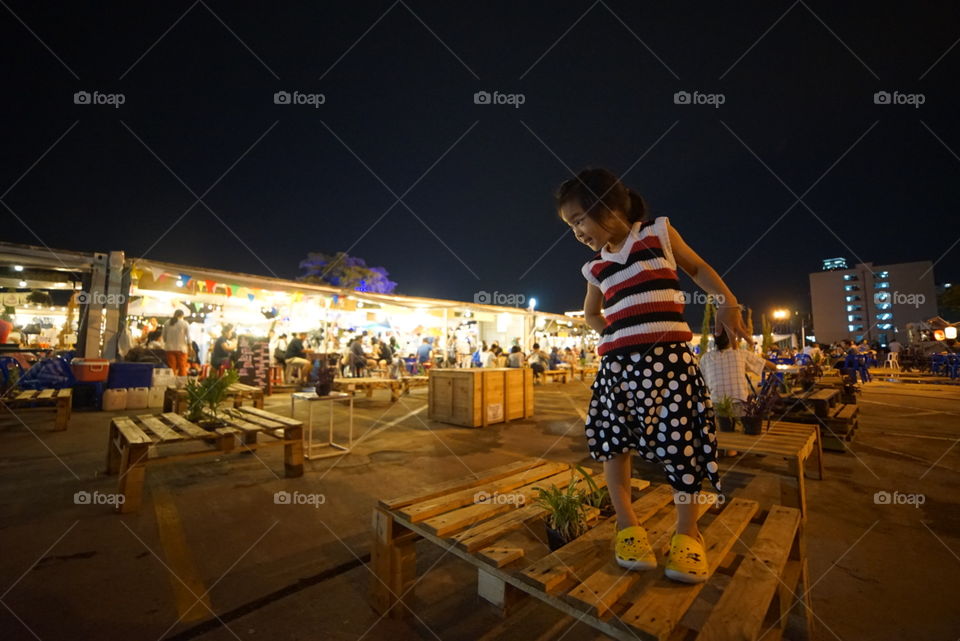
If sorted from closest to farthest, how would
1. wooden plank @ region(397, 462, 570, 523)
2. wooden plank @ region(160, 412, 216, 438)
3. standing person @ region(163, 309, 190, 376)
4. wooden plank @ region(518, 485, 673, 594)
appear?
wooden plank @ region(518, 485, 673, 594) → wooden plank @ region(397, 462, 570, 523) → wooden plank @ region(160, 412, 216, 438) → standing person @ region(163, 309, 190, 376)

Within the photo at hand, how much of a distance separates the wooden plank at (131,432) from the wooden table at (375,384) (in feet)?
7.36

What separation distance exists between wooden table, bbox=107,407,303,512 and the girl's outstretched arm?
3881 millimetres

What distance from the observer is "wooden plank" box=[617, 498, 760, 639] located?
1152 millimetres

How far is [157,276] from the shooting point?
10281 millimetres

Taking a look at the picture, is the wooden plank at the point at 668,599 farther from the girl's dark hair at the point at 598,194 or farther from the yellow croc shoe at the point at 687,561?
the girl's dark hair at the point at 598,194

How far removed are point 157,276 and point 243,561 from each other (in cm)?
1068

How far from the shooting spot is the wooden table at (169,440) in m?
3.27

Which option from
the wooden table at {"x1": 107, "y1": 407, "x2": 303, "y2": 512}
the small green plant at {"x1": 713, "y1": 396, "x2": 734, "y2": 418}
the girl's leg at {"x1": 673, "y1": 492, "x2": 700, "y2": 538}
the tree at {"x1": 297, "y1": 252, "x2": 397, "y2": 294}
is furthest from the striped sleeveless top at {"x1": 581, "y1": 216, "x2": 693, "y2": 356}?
the tree at {"x1": 297, "y1": 252, "x2": 397, "y2": 294}

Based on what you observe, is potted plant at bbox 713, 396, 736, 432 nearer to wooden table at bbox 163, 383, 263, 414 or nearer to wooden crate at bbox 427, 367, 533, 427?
wooden crate at bbox 427, 367, 533, 427

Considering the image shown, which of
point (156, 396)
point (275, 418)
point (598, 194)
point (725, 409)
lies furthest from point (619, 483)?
point (156, 396)

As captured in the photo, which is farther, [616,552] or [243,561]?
[243,561]

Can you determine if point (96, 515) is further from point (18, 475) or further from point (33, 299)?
point (33, 299)

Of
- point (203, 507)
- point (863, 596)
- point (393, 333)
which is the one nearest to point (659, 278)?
point (863, 596)

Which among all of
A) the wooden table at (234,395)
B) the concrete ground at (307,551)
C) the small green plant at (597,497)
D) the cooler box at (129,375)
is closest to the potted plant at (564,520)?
the small green plant at (597,497)
